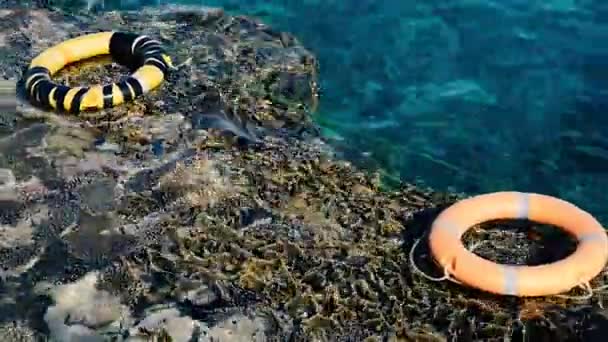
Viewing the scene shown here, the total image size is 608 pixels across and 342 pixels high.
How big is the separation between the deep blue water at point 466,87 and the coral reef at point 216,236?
1.00 meters

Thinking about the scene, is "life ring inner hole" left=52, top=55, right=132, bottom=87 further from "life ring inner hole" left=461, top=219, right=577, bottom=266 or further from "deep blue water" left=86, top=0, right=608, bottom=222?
"life ring inner hole" left=461, top=219, right=577, bottom=266

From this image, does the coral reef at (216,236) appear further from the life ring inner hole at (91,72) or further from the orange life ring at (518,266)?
the orange life ring at (518,266)

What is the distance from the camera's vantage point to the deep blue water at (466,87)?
844 cm

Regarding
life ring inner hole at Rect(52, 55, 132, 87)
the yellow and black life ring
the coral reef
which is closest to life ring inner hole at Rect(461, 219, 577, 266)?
the coral reef

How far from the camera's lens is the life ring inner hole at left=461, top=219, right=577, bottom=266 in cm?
646

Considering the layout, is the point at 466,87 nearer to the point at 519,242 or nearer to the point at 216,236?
the point at 519,242

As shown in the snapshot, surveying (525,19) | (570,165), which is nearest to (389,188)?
(570,165)

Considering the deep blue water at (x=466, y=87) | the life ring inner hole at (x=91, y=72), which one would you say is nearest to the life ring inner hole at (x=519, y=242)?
the deep blue water at (x=466, y=87)

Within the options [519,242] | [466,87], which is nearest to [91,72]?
[466,87]

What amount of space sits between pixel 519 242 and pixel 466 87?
339cm

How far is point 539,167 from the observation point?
27.7 ft

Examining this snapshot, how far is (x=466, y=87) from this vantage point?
380 inches

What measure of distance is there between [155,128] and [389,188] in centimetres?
231

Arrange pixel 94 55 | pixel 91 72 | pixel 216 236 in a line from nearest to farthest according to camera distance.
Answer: pixel 216 236 < pixel 91 72 < pixel 94 55
